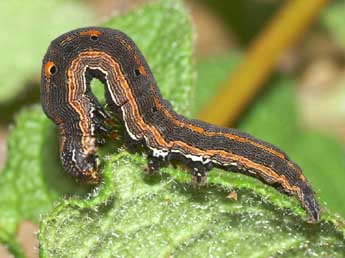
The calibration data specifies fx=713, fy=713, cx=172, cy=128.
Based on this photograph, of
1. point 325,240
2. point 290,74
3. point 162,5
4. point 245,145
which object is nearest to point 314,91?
point 290,74

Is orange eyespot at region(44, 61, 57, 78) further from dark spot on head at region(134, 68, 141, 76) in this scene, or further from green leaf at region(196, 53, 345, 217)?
green leaf at region(196, 53, 345, 217)

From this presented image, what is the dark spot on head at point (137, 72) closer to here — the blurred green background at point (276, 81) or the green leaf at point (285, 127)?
the blurred green background at point (276, 81)

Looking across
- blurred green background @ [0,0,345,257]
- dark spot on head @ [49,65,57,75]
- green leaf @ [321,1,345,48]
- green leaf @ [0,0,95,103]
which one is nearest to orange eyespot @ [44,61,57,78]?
dark spot on head @ [49,65,57,75]

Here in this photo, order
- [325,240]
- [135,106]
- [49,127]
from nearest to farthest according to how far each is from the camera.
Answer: [325,240]
[135,106]
[49,127]

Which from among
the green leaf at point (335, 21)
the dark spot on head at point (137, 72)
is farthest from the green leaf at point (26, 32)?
the dark spot on head at point (137, 72)

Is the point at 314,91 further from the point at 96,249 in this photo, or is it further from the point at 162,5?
the point at 96,249
